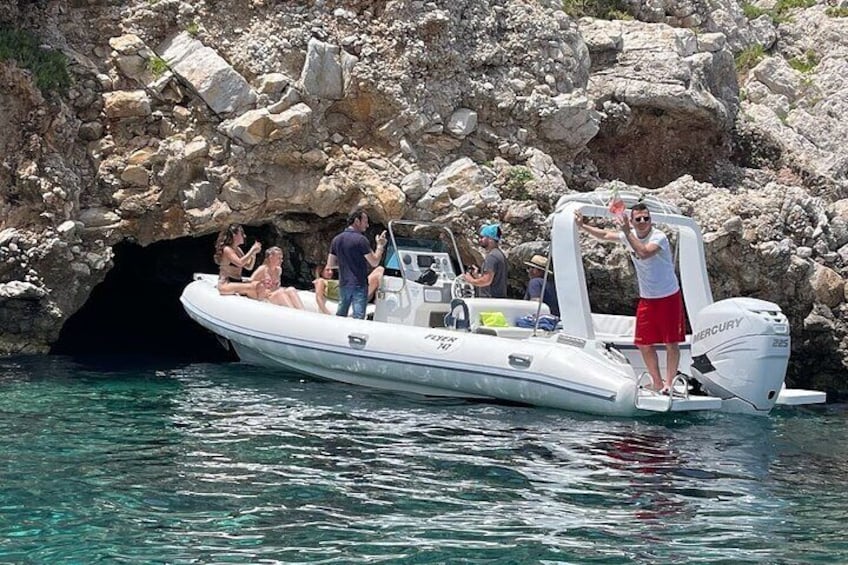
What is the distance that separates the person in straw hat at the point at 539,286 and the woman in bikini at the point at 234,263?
320cm

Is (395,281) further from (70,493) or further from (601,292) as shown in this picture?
(70,493)

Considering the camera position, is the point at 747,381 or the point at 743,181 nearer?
the point at 747,381

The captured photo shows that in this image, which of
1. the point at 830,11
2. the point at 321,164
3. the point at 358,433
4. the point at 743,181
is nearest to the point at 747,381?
the point at 358,433

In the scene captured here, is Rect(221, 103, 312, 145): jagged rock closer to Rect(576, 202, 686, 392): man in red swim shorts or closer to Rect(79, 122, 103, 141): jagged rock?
Rect(79, 122, 103, 141): jagged rock

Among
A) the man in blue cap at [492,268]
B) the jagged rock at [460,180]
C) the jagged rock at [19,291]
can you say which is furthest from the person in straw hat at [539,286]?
the jagged rock at [19,291]

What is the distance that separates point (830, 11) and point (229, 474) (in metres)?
20.5

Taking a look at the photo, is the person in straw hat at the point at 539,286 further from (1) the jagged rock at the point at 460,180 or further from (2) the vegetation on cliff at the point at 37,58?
(2) the vegetation on cliff at the point at 37,58

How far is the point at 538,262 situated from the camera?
41.6ft

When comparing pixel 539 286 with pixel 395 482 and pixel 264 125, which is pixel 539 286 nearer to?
pixel 264 125

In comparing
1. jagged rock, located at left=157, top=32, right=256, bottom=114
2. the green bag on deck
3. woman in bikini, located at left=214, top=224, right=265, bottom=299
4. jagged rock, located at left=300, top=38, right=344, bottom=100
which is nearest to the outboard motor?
the green bag on deck

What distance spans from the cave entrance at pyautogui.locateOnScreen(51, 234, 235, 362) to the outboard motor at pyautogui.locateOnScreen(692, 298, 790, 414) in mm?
A: 6629

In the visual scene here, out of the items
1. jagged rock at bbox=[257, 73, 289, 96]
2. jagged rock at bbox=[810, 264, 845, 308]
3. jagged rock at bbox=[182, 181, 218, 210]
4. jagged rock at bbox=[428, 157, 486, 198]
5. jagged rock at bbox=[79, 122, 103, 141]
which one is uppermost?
jagged rock at bbox=[257, 73, 289, 96]

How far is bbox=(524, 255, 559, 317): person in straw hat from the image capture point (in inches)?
473

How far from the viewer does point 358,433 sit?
8.24m
